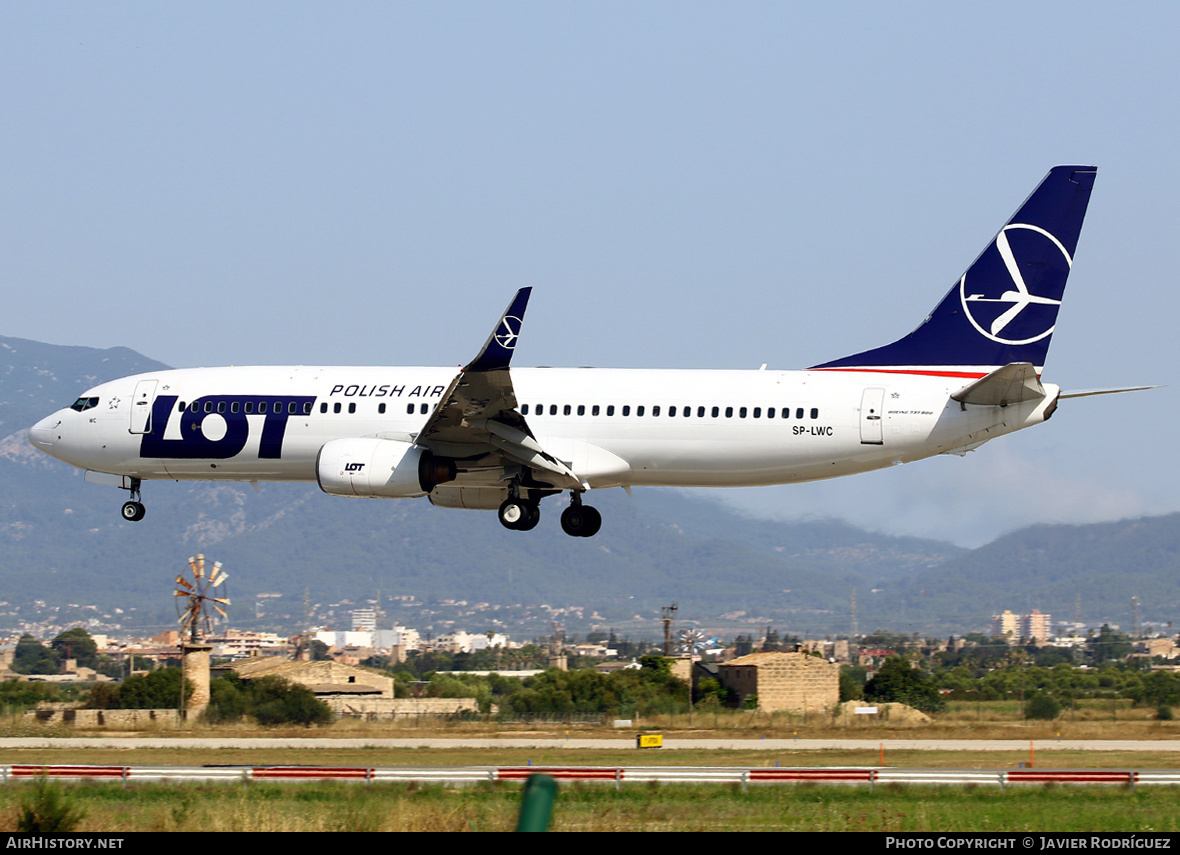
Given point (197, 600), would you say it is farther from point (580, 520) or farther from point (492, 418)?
point (492, 418)

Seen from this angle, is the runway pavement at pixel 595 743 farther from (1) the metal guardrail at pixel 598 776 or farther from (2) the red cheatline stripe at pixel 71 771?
(2) the red cheatline stripe at pixel 71 771

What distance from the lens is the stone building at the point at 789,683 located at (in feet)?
212

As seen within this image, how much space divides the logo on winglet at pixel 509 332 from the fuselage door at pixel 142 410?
13.2m

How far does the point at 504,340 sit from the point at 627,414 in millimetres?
5224

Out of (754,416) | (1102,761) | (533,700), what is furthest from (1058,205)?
(533,700)

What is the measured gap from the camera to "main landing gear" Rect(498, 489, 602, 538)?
42000mm

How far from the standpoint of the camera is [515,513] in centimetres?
4212

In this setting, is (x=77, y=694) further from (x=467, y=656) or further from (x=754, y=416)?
(x=467, y=656)

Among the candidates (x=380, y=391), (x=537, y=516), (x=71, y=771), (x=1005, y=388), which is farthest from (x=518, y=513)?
(x=71, y=771)

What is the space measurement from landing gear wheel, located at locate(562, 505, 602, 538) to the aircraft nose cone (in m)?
16.4

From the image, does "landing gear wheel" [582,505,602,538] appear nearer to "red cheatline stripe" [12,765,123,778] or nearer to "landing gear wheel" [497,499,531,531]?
"landing gear wheel" [497,499,531,531]

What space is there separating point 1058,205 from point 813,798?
2051cm

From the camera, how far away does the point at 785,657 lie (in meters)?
68.0

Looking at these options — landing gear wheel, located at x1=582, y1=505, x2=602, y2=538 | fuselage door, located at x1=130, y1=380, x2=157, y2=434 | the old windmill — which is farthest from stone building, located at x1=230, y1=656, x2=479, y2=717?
fuselage door, located at x1=130, y1=380, x2=157, y2=434
